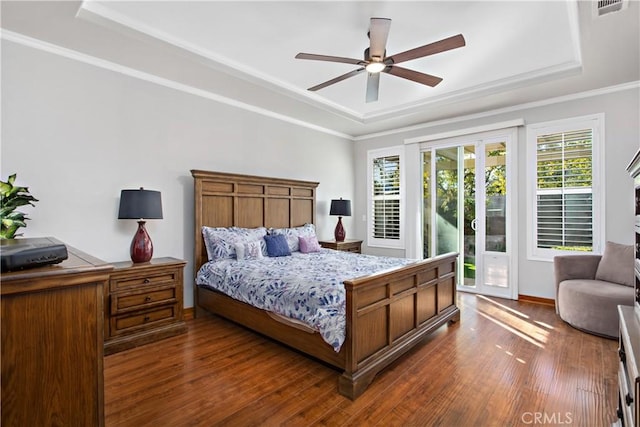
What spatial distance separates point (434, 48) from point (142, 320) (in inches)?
141

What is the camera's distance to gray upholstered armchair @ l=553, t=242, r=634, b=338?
122 inches

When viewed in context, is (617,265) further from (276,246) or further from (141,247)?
(141,247)

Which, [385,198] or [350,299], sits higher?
[385,198]

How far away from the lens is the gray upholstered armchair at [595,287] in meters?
3.10

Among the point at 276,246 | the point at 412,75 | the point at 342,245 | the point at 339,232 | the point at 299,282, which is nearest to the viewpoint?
the point at 299,282

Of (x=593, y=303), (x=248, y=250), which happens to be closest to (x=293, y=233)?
(x=248, y=250)

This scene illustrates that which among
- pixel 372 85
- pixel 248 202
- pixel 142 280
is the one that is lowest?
pixel 142 280

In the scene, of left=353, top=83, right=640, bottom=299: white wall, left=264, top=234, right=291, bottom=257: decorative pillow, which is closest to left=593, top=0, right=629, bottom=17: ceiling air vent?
left=353, top=83, right=640, bottom=299: white wall

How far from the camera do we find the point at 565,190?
166 inches

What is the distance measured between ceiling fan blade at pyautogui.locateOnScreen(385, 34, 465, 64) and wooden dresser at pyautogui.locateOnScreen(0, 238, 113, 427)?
2608 mm

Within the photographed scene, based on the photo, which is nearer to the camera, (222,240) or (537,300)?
(222,240)

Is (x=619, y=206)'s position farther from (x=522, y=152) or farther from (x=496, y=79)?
(x=496, y=79)

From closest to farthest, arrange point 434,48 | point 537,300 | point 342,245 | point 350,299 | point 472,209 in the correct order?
point 350,299 < point 434,48 < point 537,300 < point 472,209 < point 342,245

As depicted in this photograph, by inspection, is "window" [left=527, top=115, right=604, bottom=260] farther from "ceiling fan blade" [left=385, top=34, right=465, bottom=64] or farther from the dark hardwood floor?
"ceiling fan blade" [left=385, top=34, right=465, bottom=64]
